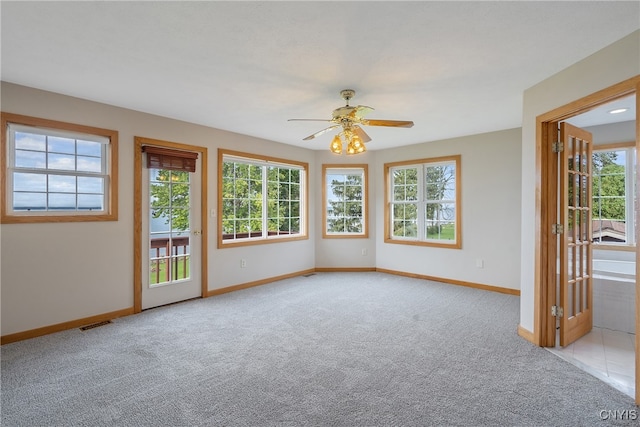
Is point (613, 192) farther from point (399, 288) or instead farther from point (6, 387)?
point (6, 387)

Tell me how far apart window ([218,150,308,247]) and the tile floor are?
13.4ft

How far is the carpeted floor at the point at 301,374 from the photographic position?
188 centimetres

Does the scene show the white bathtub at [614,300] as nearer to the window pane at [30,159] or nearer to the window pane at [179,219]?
the window pane at [179,219]

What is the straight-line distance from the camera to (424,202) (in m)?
5.56

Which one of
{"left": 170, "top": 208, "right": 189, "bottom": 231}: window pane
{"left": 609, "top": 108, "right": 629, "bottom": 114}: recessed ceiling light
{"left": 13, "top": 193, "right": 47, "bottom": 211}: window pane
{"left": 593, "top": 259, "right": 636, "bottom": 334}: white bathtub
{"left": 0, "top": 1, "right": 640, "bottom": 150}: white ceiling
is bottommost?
{"left": 593, "top": 259, "right": 636, "bottom": 334}: white bathtub

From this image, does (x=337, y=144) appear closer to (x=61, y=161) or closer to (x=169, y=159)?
(x=169, y=159)

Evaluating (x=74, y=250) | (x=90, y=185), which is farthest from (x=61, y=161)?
(x=74, y=250)

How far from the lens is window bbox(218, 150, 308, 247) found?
4.80 meters

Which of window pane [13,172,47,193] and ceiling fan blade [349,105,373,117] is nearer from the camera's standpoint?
ceiling fan blade [349,105,373,117]

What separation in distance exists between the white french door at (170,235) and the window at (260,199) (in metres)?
0.41

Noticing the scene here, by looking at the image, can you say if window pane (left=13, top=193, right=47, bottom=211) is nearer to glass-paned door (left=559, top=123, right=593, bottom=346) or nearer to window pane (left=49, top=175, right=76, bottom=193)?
window pane (left=49, top=175, right=76, bottom=193)

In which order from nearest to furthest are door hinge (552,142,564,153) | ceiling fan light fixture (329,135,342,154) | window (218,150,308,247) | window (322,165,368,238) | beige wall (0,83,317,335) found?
door hinge (552,142,564,153) < beige wall (0,83,317,335) < ceiling fan light fixture (329,135,342,154) < window (218,150,308,247) < window (322,165,368,238)

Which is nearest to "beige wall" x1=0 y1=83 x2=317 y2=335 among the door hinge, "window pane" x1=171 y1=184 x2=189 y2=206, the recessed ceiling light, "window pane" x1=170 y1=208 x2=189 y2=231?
"window pane" x1=170 y1=208 x2=189 y2=231

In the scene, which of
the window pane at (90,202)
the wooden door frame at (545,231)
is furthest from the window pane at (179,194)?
the wooden door frame at (545,231)
